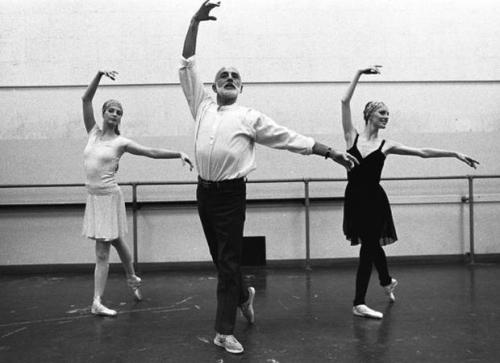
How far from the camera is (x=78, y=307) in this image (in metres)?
3.27

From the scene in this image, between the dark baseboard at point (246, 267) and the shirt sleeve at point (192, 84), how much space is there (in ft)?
7.87

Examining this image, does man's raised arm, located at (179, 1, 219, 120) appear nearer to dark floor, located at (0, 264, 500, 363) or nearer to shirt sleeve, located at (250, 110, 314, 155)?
shirt sleeve, located at (250, 110, 314, 155)

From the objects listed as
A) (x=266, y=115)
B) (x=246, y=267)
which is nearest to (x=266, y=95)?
(x=266, y=115)

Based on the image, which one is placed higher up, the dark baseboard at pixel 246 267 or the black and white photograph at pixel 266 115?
the black and white photograph at pixel 266 115

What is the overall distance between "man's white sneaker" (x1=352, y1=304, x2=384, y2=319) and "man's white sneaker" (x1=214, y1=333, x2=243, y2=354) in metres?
0.93

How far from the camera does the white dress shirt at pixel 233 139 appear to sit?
93.0 inches

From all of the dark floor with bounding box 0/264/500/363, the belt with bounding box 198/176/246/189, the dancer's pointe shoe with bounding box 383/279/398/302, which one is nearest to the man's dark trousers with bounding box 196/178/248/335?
the belt with bounding box 198/176/246/189

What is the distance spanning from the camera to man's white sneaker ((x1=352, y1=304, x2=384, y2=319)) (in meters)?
2.86

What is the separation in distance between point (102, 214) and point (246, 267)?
1939 millimetres

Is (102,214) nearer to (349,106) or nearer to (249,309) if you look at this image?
(249,309)

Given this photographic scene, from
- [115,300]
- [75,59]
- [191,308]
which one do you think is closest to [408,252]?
[191,308]

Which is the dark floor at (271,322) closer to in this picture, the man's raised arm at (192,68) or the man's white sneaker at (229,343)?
the man's white sneaker at (229,343)

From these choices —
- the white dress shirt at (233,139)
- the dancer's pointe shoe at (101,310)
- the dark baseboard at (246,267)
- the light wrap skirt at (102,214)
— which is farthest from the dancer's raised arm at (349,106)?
the dark baseboard at (246,267)

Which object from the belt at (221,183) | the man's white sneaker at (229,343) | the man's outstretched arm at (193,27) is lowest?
the man's white sneaker at (229,343)
